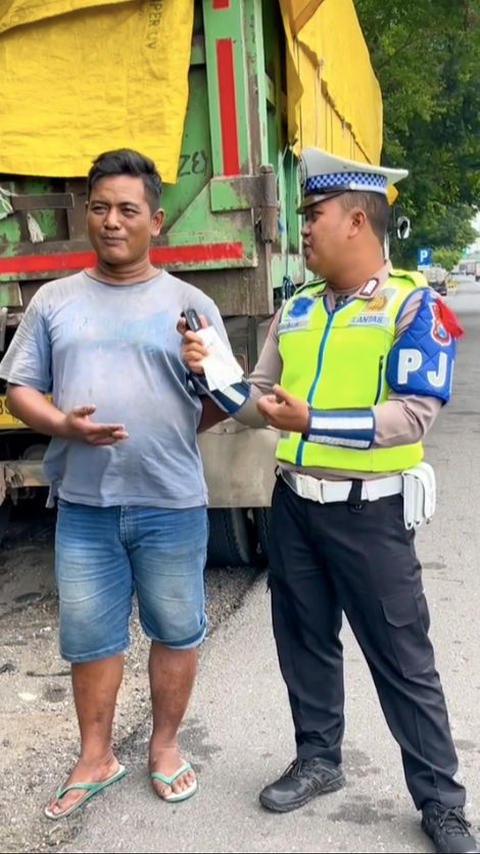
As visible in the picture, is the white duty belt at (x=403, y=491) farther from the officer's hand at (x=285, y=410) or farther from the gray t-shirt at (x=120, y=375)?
the gray t-shirt at (x=120, y=375)

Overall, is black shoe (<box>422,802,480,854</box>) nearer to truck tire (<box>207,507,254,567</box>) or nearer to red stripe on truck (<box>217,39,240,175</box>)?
truck tire (<box>207,507,254,567</box>)

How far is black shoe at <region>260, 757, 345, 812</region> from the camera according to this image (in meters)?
2.63

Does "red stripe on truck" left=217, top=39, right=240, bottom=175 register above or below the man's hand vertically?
above

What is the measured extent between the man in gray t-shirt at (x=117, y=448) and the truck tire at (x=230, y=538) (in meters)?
1.62

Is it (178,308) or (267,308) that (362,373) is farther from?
(267,308)

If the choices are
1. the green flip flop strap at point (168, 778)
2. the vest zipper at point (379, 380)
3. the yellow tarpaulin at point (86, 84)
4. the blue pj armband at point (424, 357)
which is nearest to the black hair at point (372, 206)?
the blue pj armband at point (424, 357)

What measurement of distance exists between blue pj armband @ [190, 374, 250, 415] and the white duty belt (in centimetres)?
31

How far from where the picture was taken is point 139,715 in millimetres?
Answer: 3238

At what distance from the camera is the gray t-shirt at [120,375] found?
2.50 metres

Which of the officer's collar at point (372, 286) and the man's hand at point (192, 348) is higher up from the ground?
the officer's collar at point (372, 286)

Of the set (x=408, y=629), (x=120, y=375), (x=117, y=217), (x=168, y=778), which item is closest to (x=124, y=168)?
(x=117, y=217)

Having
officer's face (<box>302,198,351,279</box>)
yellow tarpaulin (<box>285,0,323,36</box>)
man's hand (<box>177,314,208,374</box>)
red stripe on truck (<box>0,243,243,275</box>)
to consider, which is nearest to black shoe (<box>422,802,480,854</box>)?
man's hand (<box>177,314,208,374</box>)

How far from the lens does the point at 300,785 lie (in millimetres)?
2654

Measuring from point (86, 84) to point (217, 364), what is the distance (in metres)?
1.74
